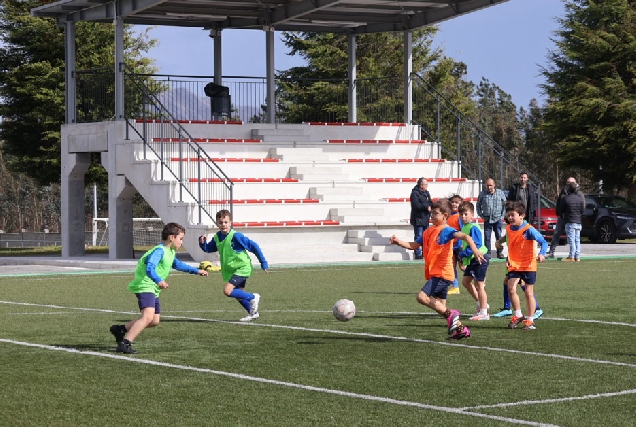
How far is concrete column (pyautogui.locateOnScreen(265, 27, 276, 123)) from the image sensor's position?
36281 mm

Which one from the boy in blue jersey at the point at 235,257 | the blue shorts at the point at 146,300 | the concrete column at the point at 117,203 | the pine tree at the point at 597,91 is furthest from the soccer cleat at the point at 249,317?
the pine tree at the point at 597,91

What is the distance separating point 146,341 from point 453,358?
10.8 feet

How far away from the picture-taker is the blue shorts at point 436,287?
12573mm

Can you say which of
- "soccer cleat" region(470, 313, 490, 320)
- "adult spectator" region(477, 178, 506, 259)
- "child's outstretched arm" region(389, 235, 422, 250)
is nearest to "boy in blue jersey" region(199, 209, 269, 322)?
"child's outstretched arm" region(389, 235, 422, 250)

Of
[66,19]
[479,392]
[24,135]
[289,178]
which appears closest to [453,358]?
[479,392]

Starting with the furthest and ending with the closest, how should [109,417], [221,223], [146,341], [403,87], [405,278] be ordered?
[403,87], [405,278], [221,223], [146,341], [109,417]

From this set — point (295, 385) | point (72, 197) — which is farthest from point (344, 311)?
point (72, 197)

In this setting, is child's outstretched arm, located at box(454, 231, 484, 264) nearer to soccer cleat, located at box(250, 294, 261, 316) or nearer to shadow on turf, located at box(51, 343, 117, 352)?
soccer cleat, located at box(250, 294, 261, 316)

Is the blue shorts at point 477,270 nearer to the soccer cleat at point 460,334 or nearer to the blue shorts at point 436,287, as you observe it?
the blue shorts at point 436,287

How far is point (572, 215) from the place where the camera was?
27.2 m

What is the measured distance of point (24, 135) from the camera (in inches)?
1802

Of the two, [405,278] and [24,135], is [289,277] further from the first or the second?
[24,135]

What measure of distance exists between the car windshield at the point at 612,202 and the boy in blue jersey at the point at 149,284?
3010 centimetres

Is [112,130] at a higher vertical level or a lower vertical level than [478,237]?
higher
